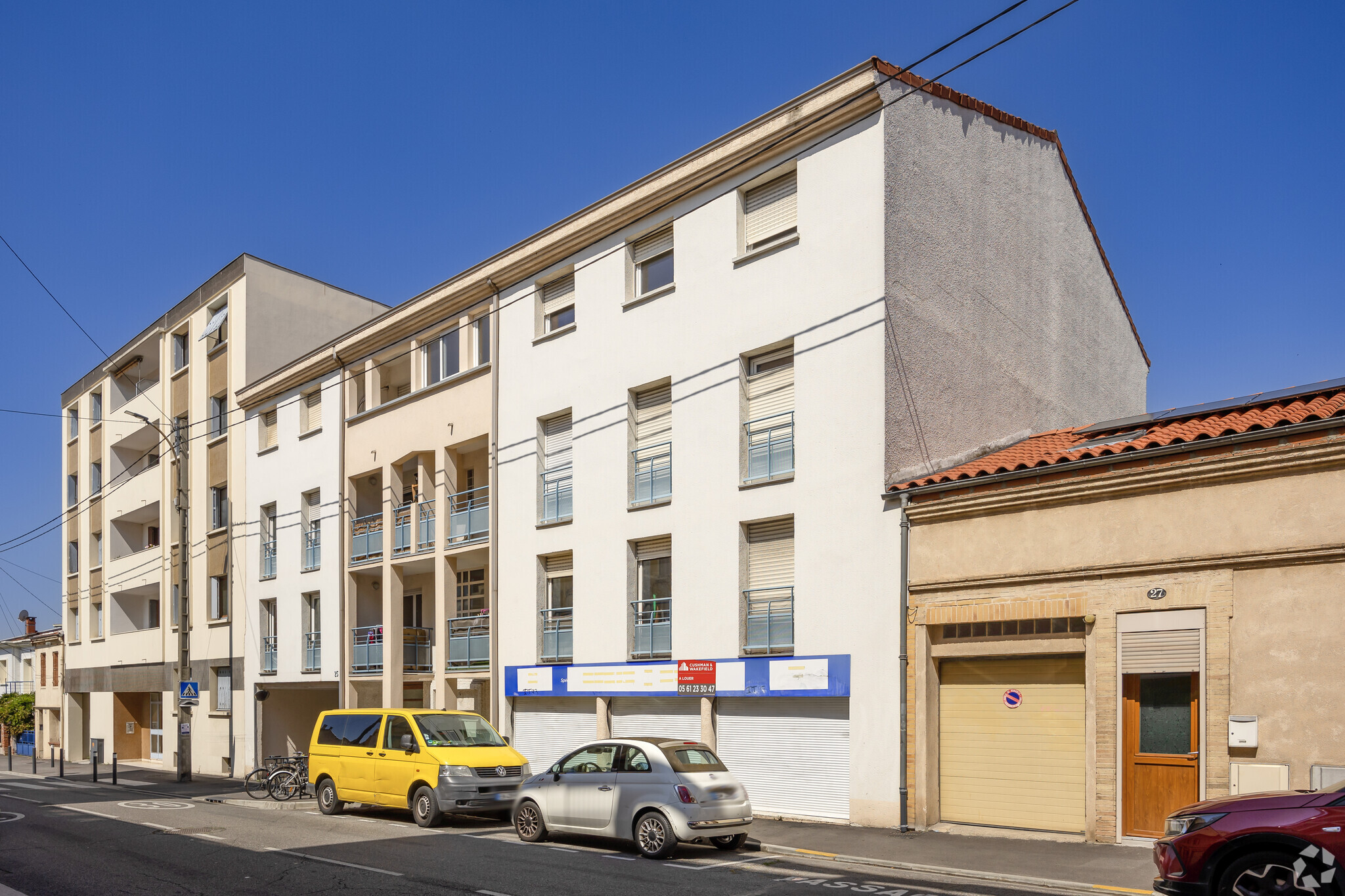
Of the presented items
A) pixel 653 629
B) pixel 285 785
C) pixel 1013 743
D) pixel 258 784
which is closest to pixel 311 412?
pixel 258 784

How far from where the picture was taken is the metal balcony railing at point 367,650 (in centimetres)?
2716

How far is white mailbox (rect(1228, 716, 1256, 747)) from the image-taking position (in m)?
12.4

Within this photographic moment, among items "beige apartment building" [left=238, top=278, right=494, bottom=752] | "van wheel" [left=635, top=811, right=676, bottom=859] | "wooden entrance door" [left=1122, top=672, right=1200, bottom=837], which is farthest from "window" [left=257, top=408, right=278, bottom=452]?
"wooden entrance door" [left=1122, top=672, right=1200, bottom=837]

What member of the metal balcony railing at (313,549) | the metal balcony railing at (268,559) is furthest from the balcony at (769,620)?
the metal balcony railing at (268,559)

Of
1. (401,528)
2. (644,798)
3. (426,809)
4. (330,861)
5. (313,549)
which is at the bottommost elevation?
(426,809)

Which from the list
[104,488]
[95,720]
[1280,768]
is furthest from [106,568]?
[1280,768]

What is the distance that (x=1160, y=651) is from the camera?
13.5 m

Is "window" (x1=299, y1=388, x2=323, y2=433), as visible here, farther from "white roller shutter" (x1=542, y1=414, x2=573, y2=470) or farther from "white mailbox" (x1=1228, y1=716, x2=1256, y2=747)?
"white mailbox" (x1=1228, y1=716, x2=1256, y2=747)

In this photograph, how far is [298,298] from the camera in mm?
35250

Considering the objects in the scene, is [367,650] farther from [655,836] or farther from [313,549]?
[655,836]

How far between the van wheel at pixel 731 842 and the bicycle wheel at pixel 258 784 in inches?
520

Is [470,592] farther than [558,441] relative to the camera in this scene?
Yes

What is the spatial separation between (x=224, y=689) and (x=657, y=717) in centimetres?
1924

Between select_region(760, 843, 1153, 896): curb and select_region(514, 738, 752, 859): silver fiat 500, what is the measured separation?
0.64 metres
